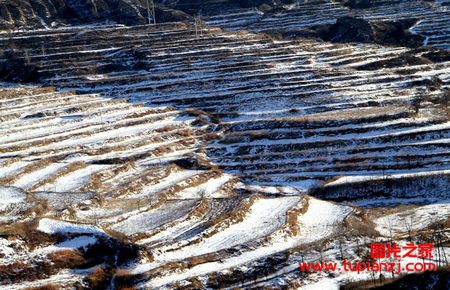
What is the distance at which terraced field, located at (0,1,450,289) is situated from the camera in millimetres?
24812

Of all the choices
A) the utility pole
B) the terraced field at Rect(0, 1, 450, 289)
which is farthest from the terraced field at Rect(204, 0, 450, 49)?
the terraced field at Rect(0, 1, 450, 289)

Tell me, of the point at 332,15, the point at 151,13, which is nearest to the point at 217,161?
the point at 332,15

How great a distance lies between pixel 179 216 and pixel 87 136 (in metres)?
18.7

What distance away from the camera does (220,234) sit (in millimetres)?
27297

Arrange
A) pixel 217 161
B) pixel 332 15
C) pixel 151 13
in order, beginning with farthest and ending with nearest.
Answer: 1. pixel 151 13
2. pixel 332 15
3. pixel 217 161

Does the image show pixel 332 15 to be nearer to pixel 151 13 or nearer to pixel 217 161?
pixel 151 13

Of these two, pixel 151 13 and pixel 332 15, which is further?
pixel 151 13

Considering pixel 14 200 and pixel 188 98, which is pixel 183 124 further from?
pixel 14 200

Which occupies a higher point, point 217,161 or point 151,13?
point 151,13

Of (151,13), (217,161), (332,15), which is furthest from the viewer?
(151,13)

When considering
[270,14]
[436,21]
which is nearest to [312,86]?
[436,21]

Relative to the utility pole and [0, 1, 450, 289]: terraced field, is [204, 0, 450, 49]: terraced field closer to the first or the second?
the utility pole

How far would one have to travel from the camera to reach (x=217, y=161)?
1667 inches

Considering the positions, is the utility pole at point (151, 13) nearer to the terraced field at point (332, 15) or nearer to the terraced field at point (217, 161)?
the terraced field at point (332, 15)
